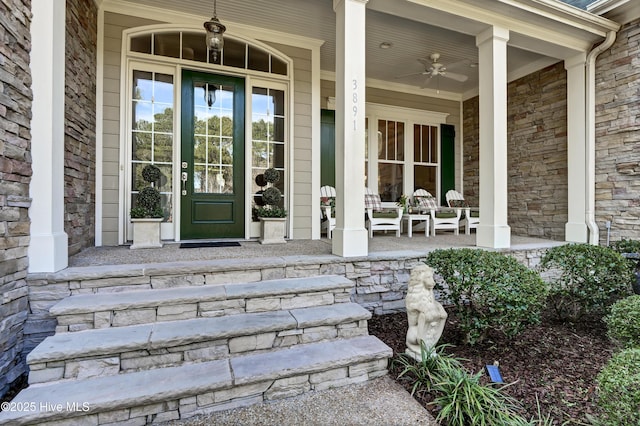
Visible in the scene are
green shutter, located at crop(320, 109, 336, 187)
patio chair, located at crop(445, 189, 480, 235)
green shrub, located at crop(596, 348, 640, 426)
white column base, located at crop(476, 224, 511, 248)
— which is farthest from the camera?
patio chair, located at crop(445, 189, 480, 235)

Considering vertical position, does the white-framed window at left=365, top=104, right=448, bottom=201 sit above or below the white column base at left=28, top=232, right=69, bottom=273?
above

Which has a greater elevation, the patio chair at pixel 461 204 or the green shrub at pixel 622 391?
the patio chair at pixel 461 204

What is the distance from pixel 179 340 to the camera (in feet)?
6.18

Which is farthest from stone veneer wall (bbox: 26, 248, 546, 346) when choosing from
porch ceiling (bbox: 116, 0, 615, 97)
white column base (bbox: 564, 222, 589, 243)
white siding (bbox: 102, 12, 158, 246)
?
white column base (bbox: 564, 222, 589, 243)

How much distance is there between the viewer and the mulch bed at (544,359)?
5.97ft

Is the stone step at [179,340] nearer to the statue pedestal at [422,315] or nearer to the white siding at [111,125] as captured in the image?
the statue pedestal at [422,315]

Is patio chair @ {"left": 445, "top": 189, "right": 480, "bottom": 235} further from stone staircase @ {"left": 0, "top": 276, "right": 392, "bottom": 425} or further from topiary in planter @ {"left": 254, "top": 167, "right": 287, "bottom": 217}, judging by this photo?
stone staircase @ {"left": 0, "top": 276, "right": 392, "bottom": 425}

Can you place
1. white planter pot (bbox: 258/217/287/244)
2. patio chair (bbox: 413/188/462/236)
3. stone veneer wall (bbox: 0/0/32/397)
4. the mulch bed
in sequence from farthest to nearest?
patio chair (bbox: 413/188/462/236), white planter pot (bbox: 258/217/287/244), stone veneer wall (bbox: 0/0/32/397), the mulch bed

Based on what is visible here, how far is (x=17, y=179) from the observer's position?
213 cm

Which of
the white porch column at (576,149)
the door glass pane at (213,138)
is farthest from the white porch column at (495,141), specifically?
the door glass pane at (213,138)

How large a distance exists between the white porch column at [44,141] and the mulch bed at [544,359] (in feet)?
8.42

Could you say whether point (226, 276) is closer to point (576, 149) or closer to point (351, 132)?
point (351, 132)

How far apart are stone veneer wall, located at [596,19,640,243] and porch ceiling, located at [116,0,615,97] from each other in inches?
15.2

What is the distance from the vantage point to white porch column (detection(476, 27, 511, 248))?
3.85 meters
